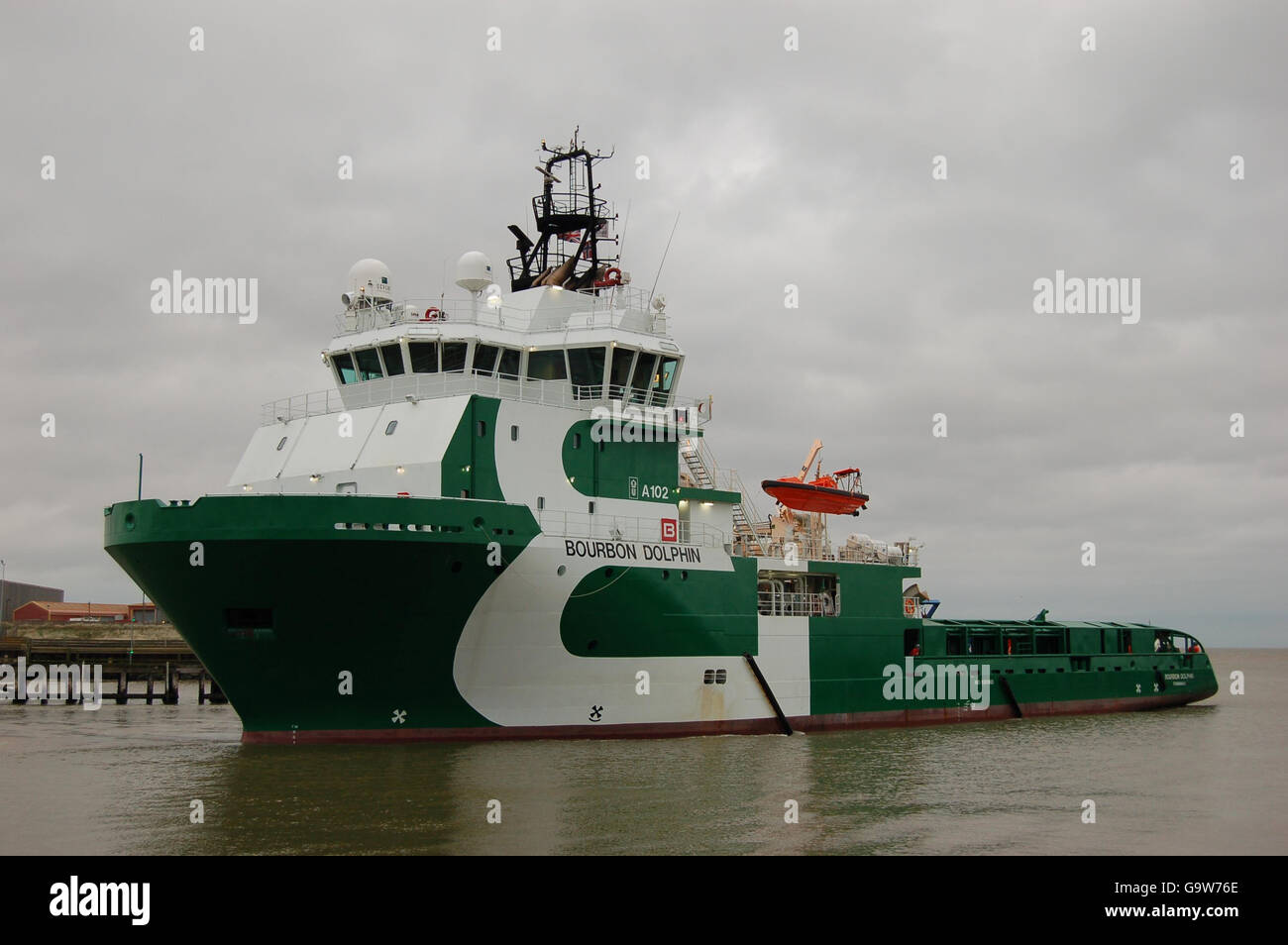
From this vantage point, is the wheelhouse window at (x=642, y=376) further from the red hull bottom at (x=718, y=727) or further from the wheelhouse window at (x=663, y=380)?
the red hull bottom at (x=718, y=727)

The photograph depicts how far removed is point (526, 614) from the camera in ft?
73.6

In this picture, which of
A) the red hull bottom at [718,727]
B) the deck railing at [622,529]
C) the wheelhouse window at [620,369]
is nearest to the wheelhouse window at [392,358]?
the wheelhouse window at [620,369]

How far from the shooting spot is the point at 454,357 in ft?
82.4

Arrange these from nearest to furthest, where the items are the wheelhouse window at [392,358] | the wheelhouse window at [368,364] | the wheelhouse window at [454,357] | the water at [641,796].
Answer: the water at [641,796], the wheelhouse window at [454,357], the wheelhouse window at [392,358], the wheelhouse window at [368,364]

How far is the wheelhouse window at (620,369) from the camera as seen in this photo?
26.3 meters

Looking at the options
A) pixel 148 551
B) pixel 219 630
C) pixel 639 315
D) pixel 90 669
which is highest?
pixel 639 315

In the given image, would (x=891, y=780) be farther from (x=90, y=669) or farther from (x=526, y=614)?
(x=90, y=669)

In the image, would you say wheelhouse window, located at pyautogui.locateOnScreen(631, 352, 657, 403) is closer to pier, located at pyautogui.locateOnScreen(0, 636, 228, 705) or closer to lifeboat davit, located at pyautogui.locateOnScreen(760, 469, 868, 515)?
lifeboat davit, located at pyautogui.locateOnScreen(760, 469, 868, 515)

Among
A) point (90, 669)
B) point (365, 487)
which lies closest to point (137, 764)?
point (365, 487)

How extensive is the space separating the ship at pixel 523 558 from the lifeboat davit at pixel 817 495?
23 cm
